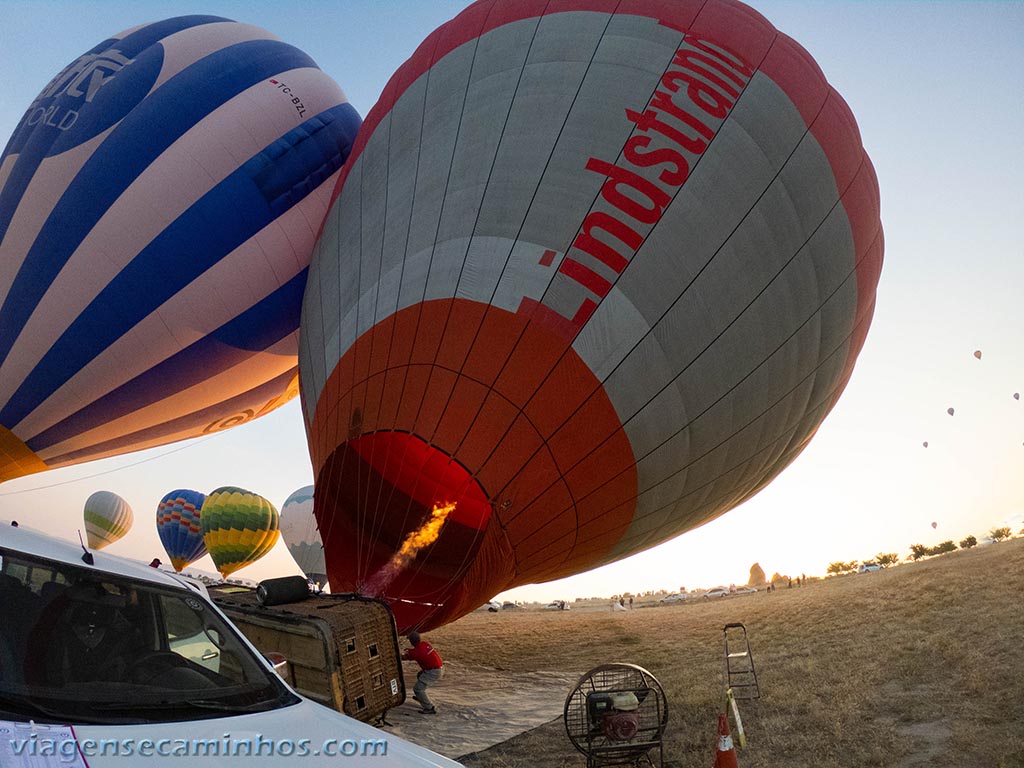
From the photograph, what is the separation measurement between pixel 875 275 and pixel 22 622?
828 cm

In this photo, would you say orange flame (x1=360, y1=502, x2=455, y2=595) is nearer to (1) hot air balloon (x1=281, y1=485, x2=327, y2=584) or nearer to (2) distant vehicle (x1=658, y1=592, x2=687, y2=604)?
(1) hot air balloon (x1=281, y1=485, x2=327, y2=584)

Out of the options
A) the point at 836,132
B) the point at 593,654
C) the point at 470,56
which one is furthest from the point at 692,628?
the point at 470,56

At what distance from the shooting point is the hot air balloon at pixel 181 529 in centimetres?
2639

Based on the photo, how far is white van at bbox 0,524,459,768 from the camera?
1949 mm

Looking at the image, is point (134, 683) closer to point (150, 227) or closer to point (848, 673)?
point (848, 673)

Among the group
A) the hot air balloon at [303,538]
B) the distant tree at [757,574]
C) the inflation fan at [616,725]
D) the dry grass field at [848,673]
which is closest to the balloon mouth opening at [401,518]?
the inflation fan at [616,725]

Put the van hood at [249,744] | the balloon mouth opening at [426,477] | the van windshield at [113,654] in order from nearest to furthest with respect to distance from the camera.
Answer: the van hood at [249,744]
the van windshield at [113,654]
the balloon mouth opening at [426,477]

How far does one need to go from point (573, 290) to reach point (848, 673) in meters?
5.92

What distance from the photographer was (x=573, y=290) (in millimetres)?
5574

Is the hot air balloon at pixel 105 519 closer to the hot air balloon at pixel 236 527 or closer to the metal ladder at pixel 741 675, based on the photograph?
the hot air balloon at pixel 236 527

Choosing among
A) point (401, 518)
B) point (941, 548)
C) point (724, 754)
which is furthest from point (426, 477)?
Result: point (941, 548)

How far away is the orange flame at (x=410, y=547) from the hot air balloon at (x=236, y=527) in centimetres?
1767

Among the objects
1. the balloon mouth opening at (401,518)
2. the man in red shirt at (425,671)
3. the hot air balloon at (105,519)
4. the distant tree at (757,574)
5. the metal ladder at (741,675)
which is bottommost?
the distant tree at (757,574)

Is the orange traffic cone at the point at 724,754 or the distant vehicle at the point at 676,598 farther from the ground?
the orange traffic cone at the point at 724,754
